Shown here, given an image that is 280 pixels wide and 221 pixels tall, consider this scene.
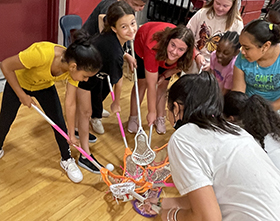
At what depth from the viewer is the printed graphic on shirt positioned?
2.08m

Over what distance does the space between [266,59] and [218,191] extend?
0.99 metres

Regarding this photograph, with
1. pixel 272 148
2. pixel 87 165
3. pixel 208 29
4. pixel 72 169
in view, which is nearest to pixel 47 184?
pixel 72 169

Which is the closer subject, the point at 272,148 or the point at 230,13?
the point at 272,148

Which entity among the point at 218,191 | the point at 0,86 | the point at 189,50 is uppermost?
the point at 189,50

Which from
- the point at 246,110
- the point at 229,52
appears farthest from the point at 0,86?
the point at 246,110

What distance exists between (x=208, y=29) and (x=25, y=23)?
5.66 feet

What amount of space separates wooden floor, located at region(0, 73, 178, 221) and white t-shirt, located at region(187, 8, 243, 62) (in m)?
0.96

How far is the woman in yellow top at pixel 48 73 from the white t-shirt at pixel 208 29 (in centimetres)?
111

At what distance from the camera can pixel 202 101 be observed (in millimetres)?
941

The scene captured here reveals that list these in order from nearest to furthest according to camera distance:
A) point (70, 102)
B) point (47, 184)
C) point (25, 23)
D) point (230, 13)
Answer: point (70, 102) → point (47, 184) → point (230, 13) → point (25, 23)

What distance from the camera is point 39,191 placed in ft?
5.31

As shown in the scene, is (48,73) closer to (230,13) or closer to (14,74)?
(14,74)

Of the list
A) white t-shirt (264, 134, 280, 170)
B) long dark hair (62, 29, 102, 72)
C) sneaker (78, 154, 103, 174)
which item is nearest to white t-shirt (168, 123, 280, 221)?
white t-shirt (264, 134, 280, 170)

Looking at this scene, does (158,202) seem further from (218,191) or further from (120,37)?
(120,37)
